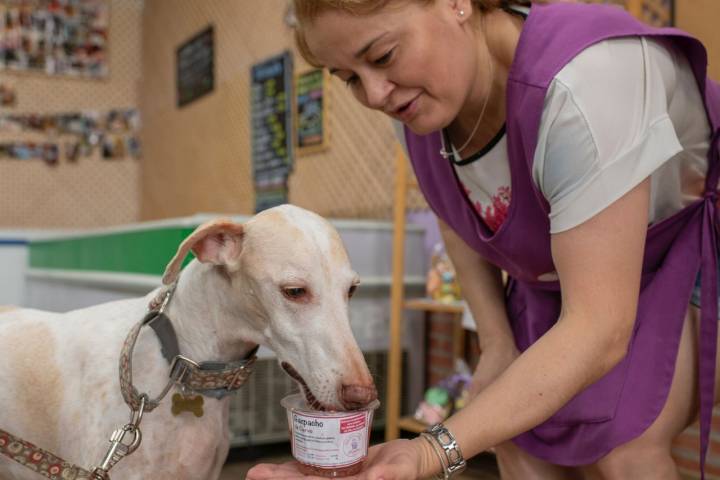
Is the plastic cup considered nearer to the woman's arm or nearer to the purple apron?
the woman's arm

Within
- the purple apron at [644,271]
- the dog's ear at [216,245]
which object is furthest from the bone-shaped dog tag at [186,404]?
the purple apron at [644,271]

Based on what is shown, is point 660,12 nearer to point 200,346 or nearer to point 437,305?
point 437,305

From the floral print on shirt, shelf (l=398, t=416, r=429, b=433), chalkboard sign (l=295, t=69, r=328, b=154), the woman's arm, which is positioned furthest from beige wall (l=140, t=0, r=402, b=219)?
the woman's arm

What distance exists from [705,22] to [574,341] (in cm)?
181

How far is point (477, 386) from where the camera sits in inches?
54.8

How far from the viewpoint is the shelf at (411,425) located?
2.86m

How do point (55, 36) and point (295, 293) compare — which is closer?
point (295, 293)

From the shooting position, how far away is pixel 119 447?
1066 millimetres

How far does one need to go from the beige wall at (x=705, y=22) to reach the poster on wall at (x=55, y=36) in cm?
532

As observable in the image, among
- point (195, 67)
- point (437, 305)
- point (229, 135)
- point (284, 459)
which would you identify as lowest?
point (284, 459)

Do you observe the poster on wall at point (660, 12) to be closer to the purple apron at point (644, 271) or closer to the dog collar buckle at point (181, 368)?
the purple apron at point (644, 271)

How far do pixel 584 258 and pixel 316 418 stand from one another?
0.40 m

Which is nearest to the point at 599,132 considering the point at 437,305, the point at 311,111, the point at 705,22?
the point at 705,22

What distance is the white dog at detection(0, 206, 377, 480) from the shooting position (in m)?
1.09
